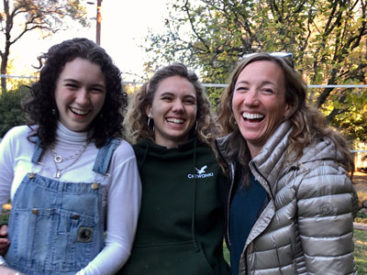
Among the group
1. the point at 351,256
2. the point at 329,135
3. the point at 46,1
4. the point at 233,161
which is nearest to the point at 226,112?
the point at 233,161

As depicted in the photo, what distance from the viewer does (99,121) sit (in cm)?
182

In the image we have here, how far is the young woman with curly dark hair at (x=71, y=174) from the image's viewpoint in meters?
1.58

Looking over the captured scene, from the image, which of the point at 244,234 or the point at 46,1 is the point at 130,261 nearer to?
the point at 244,234

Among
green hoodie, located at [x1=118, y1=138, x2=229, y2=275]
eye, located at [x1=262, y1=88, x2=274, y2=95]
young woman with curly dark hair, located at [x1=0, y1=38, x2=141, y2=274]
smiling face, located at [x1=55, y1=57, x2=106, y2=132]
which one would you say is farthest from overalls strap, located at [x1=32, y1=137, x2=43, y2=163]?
eye, located at [x1=262, y1=88, x2=274, y2=95]

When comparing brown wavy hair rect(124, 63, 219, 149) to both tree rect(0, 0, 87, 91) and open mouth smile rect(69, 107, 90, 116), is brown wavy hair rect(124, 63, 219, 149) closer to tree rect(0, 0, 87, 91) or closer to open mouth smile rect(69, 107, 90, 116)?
open mouth smile rect(69, 107, 90, 116)

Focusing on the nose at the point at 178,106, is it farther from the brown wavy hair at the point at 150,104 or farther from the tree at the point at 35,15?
the tree at the point at 35,15

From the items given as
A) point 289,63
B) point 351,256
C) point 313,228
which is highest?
point 289,63

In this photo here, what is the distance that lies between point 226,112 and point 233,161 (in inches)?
13.6

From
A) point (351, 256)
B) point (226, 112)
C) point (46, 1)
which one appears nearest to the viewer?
point (351, 256)

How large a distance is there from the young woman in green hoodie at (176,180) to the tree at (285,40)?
4877mm

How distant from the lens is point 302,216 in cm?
155

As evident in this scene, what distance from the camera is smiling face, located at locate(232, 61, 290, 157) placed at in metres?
1.83

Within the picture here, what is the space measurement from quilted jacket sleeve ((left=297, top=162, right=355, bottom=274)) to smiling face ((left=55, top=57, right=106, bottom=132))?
0.96 metres

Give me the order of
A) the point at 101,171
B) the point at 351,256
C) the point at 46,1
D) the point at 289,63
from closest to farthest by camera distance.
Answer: the point at 351,256 < the point at 101,171 < the point at 289,63 < the point at 46,1
